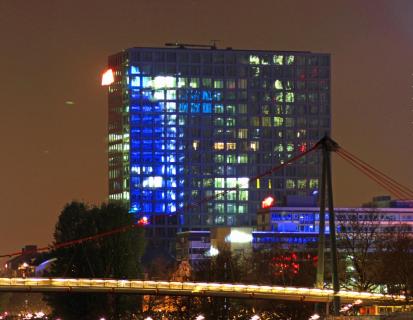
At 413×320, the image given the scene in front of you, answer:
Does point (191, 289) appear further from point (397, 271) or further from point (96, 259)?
point (96, 259)

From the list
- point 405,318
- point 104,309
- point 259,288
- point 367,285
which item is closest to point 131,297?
point 104,309

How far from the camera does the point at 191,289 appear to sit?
102 m

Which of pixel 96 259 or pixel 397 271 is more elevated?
pixel 96 259

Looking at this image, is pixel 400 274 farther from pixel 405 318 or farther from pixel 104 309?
pixel 405 318

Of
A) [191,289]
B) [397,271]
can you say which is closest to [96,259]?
[397,271]

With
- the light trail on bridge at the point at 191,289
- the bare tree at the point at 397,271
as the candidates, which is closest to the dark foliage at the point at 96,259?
the bare tree at the point at 397,271

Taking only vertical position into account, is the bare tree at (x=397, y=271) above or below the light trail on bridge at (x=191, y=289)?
above

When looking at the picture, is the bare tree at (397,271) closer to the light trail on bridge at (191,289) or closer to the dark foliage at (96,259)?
the light trail on bridge at (191,289)

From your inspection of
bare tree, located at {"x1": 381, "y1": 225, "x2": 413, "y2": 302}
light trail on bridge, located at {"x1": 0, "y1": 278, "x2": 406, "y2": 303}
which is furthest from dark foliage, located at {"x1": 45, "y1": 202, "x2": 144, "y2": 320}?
light trail on bridge, located at {"x1": 0, "y1": 278, "x2": 406, "y2": 303}

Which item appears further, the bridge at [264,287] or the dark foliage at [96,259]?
the dark foliage at [96,259]

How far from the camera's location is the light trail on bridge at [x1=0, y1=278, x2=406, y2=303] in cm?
9794

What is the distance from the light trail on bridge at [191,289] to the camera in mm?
97938

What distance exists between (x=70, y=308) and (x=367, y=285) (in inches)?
1031

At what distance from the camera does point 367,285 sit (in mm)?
118750
